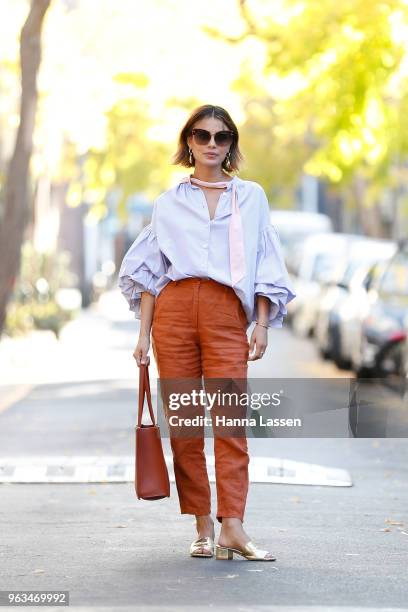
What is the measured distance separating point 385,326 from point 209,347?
10.9 meters

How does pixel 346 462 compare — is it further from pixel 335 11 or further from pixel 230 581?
pixel 335 11

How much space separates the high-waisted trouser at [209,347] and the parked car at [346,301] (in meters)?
11.8

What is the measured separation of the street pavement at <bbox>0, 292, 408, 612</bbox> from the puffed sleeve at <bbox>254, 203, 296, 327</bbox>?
3.45 feet

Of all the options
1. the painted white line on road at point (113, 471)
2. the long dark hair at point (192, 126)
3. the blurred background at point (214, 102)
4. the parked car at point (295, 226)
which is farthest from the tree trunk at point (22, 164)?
the parked car at point (295, 226)

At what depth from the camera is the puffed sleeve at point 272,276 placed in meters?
7.62

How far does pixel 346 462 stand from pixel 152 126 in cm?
2640

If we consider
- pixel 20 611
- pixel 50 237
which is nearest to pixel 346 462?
pixel 20 611

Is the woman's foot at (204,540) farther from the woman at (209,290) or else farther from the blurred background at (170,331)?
the blurred background at (170,331)

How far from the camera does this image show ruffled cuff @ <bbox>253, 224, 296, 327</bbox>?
762 cm

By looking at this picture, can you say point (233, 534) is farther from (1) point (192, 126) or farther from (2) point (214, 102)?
(2) point (214, 102)

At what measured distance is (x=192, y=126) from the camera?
7793mm

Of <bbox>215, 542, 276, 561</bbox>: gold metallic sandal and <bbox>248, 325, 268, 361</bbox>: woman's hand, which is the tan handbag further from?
<bbox>248, 325, 268, 361</bbox>: woman's hand

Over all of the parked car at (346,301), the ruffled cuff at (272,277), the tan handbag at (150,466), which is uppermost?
the ruffled cuff at (272,277)

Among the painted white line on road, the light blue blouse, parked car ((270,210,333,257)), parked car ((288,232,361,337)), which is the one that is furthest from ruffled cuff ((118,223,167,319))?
parked car ((270,210,333,257))
